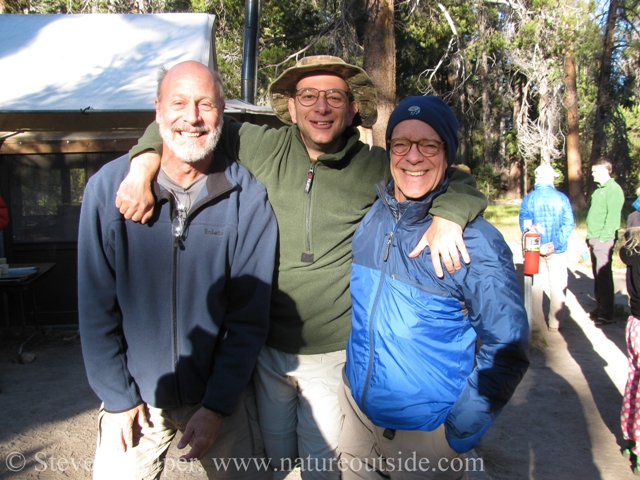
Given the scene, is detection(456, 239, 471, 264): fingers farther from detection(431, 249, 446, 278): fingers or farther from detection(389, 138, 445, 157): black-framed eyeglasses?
detection(389, 138, 445, 157): black-framed eyeglasses

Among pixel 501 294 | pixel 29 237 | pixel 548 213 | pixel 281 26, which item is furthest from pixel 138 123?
pixel 281 26

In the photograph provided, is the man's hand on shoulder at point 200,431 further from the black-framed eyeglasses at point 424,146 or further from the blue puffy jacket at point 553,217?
the blue puffy jacket at point 553,217

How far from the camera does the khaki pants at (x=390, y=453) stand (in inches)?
80.8

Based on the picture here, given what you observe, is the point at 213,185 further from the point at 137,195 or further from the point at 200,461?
the point at 200,461

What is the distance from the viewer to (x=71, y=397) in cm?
494

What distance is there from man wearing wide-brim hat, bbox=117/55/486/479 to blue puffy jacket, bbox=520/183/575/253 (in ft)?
16.3

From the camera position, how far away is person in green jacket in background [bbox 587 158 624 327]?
7.20 metres

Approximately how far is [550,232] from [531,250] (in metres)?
0.87

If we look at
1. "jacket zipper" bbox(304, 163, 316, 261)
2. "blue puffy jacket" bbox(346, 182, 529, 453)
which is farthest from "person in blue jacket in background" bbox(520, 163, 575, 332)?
"blue puffy jacket" bbox(346, 182, 529, 453)

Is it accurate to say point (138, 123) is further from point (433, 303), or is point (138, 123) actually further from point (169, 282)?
point (433, 303)

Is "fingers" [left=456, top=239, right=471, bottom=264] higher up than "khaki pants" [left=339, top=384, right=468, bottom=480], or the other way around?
"fingers" [left=456, top=239, right=471, bottom=264]

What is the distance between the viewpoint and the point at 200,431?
7.13ft

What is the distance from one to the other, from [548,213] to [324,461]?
5.44 metres

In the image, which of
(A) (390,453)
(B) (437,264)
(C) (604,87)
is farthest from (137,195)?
(C) (604,87)
